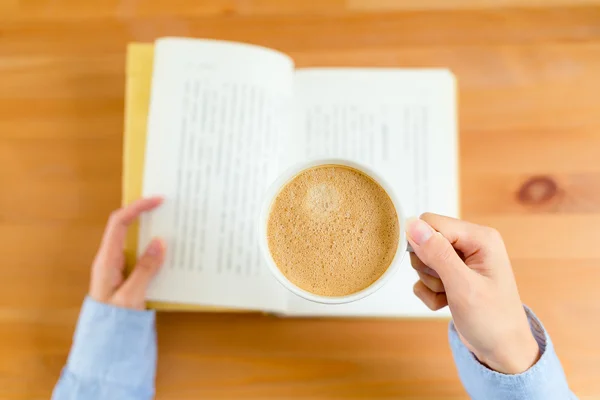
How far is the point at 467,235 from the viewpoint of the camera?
1.55 feet

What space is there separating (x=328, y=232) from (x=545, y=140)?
0.39 metres

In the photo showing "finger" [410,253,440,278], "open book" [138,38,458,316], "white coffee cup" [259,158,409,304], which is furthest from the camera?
"open book" [138,38,458,316]

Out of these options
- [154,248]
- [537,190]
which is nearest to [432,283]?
[537,190]

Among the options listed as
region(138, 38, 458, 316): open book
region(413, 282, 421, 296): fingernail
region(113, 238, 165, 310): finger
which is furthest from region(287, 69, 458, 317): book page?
region(113, 238, 165, 310): finger

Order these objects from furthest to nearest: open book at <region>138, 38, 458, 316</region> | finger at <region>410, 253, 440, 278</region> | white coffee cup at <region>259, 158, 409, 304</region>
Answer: open book at <region>138, 38, 458, 316</region>
finger at <region>410, 253, 440, 278</region>
white coffee cup at <region>259, 158, 409, 304</region>

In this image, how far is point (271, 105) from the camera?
2.08 feet

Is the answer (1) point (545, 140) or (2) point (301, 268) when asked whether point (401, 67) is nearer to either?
(1) point (545, 140)

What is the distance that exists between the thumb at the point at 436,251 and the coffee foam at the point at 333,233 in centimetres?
2

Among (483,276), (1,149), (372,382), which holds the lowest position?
(372,382)

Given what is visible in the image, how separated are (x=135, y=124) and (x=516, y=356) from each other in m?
0.53

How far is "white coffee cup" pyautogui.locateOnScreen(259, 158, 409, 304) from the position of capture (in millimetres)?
402

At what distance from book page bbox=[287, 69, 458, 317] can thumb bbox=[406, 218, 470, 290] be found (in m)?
0.19

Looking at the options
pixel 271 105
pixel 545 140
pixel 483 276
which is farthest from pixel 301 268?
pixel 545 140

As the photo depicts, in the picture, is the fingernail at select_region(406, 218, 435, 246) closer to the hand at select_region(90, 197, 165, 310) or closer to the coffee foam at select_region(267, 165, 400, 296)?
the coffee foam at select_region(267, 165, 400, 296)
